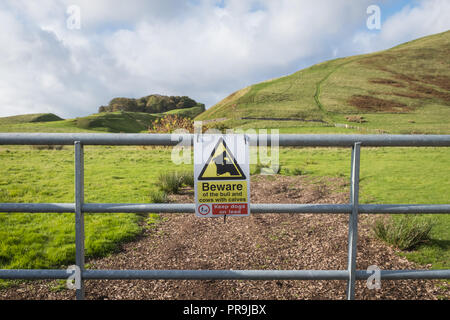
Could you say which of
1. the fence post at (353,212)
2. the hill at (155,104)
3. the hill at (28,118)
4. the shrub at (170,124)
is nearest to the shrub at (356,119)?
the shrub at (170,124)

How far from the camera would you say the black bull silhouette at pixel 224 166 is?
2.38 metres

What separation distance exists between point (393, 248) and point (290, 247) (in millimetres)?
1774

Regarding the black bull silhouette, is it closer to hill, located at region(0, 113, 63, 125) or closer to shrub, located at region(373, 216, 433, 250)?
shrub, located at region(373, 216, 433, 250)

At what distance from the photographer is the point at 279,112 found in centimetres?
6688

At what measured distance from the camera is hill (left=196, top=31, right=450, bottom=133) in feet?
189

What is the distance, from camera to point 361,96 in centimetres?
7456

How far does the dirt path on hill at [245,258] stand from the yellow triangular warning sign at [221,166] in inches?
73.2

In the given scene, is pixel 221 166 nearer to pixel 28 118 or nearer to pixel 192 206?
pixel 192 206

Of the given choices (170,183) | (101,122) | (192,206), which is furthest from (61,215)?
(101,122)

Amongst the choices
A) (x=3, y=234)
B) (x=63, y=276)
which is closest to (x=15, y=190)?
(x=3, y=234)

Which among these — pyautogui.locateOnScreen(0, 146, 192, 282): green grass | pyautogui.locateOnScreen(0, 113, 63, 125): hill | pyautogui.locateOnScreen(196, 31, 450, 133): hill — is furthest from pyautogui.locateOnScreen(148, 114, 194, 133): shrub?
pyautogui.locateOnScreen(0, 113, 63, 125): hill

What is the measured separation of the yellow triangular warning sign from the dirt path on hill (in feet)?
6.10

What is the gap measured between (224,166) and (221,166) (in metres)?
0.02
